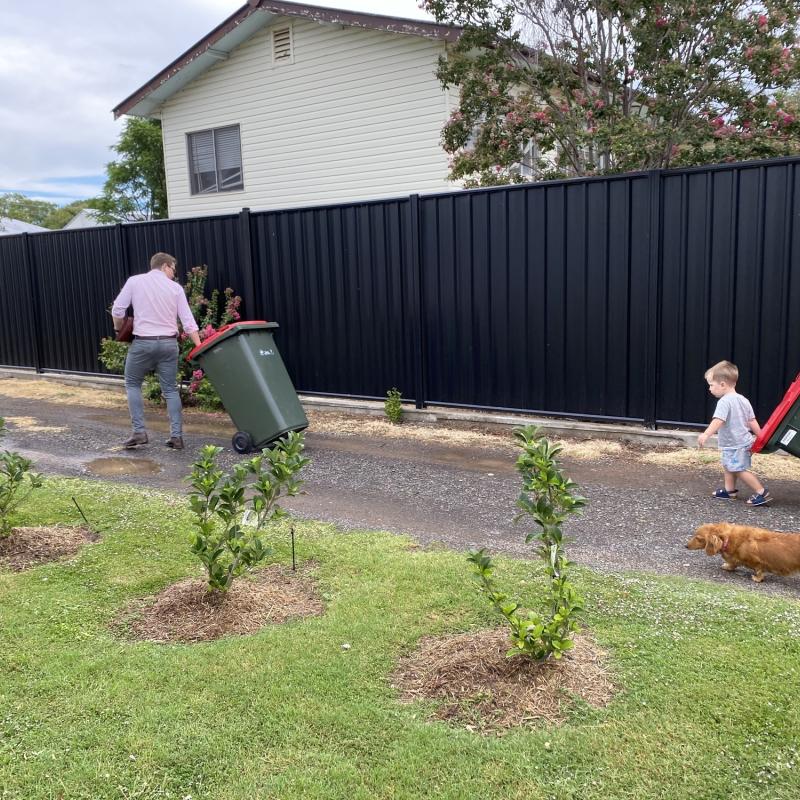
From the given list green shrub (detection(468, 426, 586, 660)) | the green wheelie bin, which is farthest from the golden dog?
the green wheelie bin

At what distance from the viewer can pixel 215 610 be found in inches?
148

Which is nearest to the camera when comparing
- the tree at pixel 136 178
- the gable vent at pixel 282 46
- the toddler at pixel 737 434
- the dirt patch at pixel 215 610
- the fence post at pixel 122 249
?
the dirt patch at pixel 215 610

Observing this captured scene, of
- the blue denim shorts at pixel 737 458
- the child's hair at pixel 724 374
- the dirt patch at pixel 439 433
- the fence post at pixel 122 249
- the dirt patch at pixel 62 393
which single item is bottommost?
the dirt patch at pixel 439 433

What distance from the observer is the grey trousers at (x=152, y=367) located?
751cm

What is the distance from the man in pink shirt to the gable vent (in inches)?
321

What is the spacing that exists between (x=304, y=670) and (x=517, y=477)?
11.2ft

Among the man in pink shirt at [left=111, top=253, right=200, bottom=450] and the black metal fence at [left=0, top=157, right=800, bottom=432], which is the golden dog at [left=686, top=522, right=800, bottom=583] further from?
the man in pink shirt at [left=111, top=253, right=200, bottom=450]

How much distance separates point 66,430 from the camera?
854cm

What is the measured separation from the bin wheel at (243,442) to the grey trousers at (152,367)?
2.08ft

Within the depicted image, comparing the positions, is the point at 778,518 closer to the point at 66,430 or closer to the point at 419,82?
the point at 66,430

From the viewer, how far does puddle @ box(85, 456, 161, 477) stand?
22.1 ft

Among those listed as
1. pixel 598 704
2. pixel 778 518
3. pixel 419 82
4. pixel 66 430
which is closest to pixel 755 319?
pixel 778 518

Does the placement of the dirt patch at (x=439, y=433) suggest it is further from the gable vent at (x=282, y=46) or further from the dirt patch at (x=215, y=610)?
the gable vent at (x=282, y=46)

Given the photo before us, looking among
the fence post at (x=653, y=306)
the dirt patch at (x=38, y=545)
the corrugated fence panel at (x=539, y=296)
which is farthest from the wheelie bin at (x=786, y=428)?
the dirt patch at (x=38, y=545)
